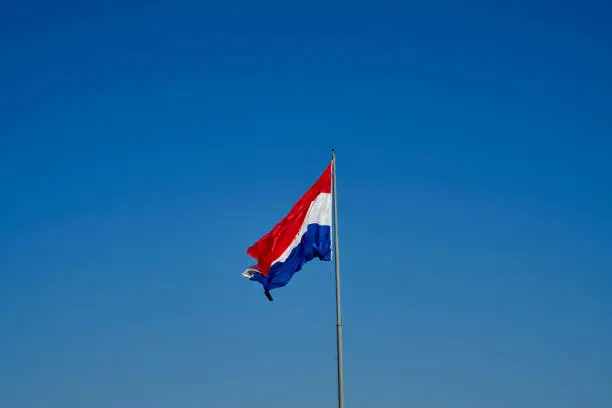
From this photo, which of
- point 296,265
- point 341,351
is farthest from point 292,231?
point 341,351

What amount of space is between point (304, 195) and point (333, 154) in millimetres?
2332

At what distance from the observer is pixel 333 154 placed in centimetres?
3272

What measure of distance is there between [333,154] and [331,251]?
4609 mm

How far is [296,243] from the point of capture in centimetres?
3188

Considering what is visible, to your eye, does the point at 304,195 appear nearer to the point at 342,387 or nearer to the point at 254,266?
the point at 254,266

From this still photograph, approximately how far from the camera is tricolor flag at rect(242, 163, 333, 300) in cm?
3172

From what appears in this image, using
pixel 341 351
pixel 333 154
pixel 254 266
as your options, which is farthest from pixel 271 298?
pixel 333 154

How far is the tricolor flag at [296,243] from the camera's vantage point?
31.7 m

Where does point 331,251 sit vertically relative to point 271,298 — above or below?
above

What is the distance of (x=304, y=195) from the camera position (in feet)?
108

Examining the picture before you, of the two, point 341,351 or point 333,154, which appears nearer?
point 341,351

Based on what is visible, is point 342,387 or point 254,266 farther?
point 254,266

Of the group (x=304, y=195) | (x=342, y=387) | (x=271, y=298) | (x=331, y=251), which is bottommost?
(x=342, y=387)

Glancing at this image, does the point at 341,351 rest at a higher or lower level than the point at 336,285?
lower
